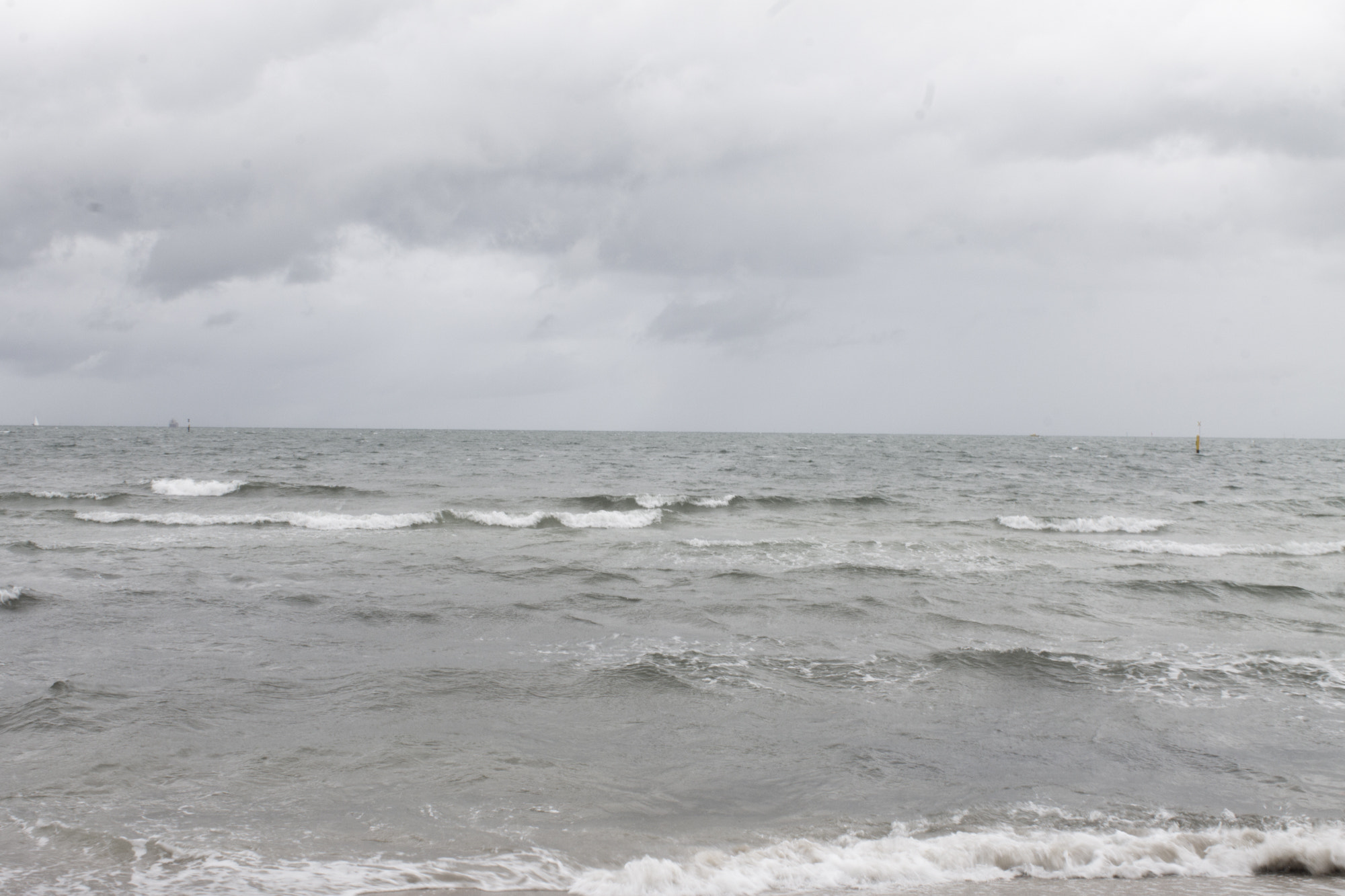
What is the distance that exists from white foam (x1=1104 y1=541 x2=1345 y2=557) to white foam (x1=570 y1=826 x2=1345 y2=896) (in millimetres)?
15691

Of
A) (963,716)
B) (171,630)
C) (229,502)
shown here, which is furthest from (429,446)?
(963,716)

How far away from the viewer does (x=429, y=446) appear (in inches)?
2945

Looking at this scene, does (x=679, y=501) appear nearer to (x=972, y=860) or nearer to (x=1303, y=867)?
(x=972, y=860)

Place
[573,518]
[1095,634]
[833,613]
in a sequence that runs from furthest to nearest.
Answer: [573,518], [833,613], [1095,634]

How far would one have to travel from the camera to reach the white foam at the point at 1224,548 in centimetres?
1953

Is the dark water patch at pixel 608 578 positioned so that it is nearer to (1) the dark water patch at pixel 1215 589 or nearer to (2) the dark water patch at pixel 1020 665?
(2) the dark water patch at pixel 1020 665

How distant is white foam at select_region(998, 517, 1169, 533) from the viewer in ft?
78.2

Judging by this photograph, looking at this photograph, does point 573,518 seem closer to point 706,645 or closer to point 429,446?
point 706,645

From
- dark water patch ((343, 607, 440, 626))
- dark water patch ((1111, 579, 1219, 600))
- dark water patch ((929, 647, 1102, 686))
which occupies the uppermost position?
dark water patch ((1111, 579, 1219, 600))

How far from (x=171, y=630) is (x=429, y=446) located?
217 ft

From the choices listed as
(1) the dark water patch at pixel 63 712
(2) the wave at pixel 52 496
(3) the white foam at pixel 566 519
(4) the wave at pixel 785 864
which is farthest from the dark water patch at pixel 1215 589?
(2) the wave at pixel 52 496

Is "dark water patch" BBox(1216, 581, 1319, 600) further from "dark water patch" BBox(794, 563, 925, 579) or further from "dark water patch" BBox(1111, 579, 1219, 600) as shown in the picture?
"dark water patch" BBox(794, 563, 925, 579)

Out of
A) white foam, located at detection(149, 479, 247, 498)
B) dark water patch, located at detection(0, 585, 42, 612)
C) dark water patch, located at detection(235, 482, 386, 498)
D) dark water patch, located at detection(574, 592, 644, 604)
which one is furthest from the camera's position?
white foam, located at detection(149, 479, 247, 498)

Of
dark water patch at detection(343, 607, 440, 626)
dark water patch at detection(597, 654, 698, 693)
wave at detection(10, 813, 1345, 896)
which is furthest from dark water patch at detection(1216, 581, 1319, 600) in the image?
dark water patch at detection(343, 607, 440, 626)
